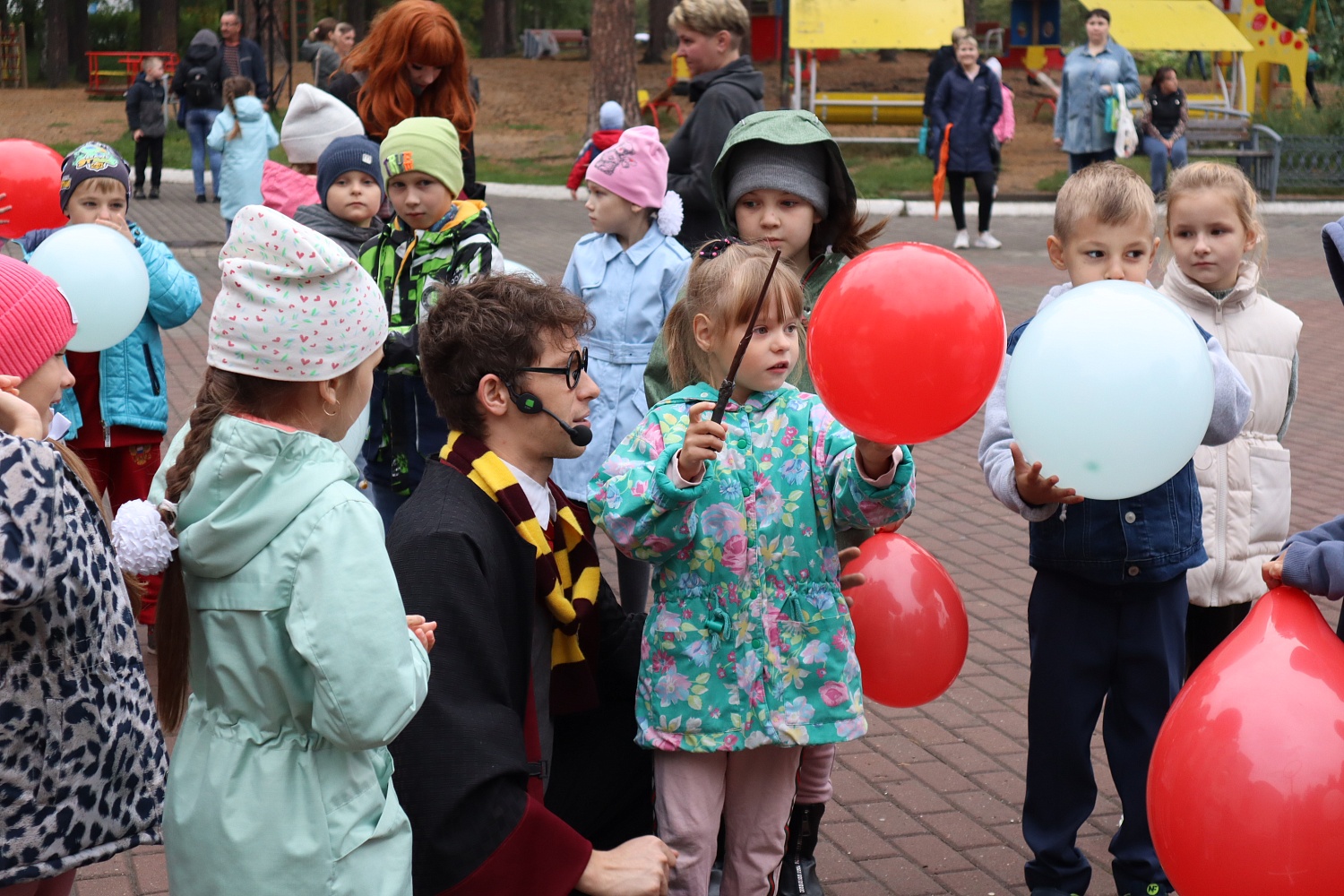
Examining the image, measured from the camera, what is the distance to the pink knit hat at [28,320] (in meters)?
2.40

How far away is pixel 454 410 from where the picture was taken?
274 centimetres

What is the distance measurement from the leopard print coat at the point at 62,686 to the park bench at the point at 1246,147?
1900cm

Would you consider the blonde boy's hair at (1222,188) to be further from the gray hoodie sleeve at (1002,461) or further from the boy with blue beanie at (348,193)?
the boy with blue beanie at (348,193)

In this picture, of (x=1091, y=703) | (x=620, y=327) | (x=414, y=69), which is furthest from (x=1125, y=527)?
(x=414, y=69)

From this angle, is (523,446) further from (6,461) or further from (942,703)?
(942,703)

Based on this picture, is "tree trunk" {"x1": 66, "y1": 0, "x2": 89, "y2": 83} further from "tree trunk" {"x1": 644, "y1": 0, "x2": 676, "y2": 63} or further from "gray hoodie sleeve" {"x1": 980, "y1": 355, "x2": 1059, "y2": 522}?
"gray hoodie sleeve" {"x1": 980, "y1": 355, "x2": 1059, "y2": 522}

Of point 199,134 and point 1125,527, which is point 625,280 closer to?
point 1125,527

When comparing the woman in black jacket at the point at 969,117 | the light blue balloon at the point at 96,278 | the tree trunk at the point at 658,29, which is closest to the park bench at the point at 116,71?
the tree trunk at the point at 658,29

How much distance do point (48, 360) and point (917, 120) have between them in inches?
912

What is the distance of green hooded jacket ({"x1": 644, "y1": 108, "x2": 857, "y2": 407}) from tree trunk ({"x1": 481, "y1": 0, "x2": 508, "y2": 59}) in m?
35.7

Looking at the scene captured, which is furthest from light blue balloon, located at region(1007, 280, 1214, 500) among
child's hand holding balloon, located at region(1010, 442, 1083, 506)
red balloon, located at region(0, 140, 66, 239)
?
red balloon, located at region(0, 140, 66, 239)

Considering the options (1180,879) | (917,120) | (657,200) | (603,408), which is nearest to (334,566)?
(1180,879)

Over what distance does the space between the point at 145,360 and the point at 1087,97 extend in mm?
12866

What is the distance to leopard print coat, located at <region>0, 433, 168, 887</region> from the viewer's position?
218 centimetres
